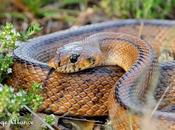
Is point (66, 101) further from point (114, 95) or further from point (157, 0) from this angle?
point (157, 0)

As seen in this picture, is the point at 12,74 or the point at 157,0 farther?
the point at 157,0

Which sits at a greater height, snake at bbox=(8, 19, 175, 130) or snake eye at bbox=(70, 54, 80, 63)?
snake eye at bbox=(70, 54, 80, 63)

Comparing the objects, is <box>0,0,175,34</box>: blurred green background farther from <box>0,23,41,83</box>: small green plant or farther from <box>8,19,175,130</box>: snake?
<box>0,23,41,83</box>: small green plant

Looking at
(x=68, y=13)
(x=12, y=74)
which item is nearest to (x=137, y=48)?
(x=12, y=74)

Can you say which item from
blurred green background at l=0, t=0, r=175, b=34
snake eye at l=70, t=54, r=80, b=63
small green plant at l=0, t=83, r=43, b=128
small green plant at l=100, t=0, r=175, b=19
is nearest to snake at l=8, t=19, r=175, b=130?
snake eye at l=70, t=54, r=80, b=63

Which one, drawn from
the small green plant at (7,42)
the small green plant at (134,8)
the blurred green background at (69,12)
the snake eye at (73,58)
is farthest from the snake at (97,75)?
the blurred green background at (69,12)

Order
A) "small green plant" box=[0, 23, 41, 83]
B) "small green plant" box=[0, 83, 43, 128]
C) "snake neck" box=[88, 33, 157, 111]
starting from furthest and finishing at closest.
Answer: "small green plant" box=[0, 23, 41, 83]
"snake neck" box=[88, 33, 157, 111]
"small green plant" box=[0, 83, 43, 128]

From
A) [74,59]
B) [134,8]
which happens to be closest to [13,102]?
[74,59]
